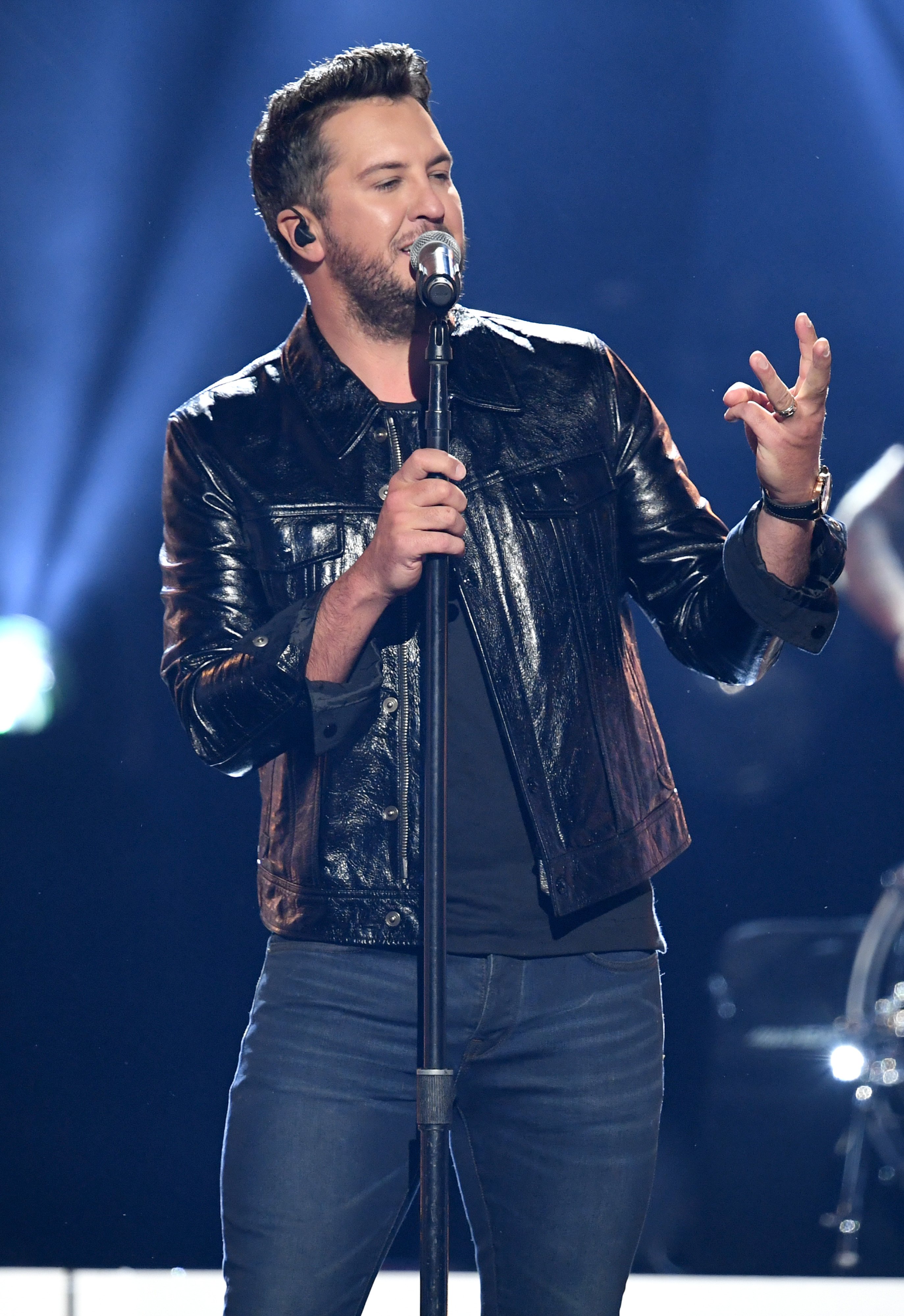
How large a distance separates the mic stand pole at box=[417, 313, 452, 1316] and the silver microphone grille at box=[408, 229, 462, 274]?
0.10m

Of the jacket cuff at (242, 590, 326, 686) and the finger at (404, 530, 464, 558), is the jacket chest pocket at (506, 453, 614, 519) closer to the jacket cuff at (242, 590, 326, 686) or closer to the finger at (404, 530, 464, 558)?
the jacket cuff at (242, 590, 326, 686)

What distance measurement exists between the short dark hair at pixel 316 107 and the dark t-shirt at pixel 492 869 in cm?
64

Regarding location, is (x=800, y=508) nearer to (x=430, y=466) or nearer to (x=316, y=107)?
(x=430, y=466)

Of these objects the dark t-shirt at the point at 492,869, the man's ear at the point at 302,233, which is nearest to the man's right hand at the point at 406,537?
the dark t-shirt at the point at 492,869

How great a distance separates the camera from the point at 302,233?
181 centimetres

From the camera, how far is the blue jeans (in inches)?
56.1

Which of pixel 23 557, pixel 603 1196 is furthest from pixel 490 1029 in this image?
pixel 23 557

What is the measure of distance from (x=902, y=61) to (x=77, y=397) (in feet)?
6.65

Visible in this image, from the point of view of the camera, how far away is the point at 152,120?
121 inches

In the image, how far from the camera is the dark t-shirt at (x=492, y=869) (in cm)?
148

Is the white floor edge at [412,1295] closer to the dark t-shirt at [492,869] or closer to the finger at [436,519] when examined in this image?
the dark t-shirt at [492,869]

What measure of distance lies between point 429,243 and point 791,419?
40 centimetres

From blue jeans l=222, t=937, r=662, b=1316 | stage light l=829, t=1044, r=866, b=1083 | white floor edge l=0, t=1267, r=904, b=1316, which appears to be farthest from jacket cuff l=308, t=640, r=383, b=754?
stage light l=829, t=1044, r=866, b=1083

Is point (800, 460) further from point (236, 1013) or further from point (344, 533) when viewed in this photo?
point (236, 1013)
